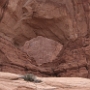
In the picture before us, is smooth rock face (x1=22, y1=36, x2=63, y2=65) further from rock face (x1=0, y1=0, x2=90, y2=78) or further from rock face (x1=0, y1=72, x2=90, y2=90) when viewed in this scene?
rock face (x1=0, y1=72, x2=90, y2=90)

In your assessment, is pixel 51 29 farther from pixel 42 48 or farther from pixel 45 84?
pixel 42 48

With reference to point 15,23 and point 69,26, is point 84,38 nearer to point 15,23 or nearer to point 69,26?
point 69,26

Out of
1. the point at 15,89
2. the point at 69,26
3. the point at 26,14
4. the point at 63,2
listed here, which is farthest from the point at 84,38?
the point at 15,89

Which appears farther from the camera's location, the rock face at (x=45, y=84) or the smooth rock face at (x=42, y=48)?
the smooth rock face at (x=42, y=48)

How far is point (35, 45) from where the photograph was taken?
31094 millimetres

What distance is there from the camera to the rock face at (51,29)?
48.8 ft

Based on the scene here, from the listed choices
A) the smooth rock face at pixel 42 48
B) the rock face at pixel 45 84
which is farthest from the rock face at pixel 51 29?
Answer: the smooth rock face at pixel 42 48

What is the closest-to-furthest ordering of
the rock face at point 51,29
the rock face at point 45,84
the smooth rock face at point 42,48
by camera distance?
the rock face at point 45,84, the rock face at point 51,29, the smooth rock face at point 42,48

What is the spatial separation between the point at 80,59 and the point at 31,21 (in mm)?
4137

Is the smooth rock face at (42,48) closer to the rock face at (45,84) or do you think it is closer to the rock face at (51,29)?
the rock face at (51,29)

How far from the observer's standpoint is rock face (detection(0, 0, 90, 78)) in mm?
14875

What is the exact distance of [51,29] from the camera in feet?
52.7

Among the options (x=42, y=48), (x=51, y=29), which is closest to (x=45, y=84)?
(x=51, y=29)

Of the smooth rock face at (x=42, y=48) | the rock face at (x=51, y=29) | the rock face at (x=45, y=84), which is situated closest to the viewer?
the rock face at (x=45, y=84)
